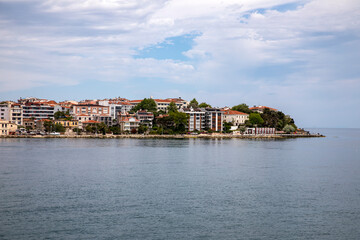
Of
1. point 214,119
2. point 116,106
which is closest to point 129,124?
point 116,106

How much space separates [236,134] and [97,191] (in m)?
71.6

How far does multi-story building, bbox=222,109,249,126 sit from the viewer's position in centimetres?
9644

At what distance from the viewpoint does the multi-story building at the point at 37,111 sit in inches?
3241

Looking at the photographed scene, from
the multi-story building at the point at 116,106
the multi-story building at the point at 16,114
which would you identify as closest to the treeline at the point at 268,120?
the multi-story building at the point at 116,106

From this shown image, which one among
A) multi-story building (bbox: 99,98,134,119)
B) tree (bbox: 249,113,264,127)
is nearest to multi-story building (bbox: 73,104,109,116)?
multi-story building (bbox: 99,98,134,119)

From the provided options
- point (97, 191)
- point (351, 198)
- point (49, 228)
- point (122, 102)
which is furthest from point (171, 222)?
point (122, 102)

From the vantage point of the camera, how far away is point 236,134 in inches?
3570

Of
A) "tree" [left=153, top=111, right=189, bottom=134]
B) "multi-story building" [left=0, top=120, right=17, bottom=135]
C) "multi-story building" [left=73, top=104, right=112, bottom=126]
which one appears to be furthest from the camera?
"multi-story building" [left=73, top=104, right=112, bottom=126]

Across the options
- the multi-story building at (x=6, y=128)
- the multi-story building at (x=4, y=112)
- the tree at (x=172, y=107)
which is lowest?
the multi-story building at (x=6, y=128)

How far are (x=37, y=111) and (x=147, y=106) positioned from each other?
23.0 meters

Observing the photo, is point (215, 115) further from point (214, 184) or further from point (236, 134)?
point (214, 184)

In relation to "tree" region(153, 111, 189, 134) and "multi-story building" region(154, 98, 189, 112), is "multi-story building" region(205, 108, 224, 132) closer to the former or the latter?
"tree" region(153, 111, 189, 134)

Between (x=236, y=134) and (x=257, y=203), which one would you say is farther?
(x=236, y=134)

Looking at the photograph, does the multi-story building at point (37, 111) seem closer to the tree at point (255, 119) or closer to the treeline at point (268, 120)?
the treeline at point (268, 120)
